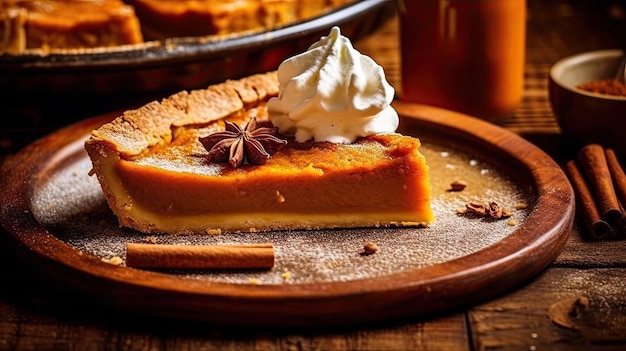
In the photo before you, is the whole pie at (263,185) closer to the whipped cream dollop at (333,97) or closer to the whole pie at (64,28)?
the whipped cream dollop at (333,97)

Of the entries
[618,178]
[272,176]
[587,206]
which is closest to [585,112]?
[618,178]

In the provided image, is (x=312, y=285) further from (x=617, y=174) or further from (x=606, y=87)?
(x=606, y=87)

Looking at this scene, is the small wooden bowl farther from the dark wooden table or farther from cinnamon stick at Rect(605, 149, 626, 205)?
the dark wooden table

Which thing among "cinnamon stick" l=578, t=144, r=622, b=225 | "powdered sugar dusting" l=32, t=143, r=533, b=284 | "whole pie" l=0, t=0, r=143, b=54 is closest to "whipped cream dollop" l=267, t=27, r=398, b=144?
"powdered sugar dusting" l=32, t=143, r=533, b=284

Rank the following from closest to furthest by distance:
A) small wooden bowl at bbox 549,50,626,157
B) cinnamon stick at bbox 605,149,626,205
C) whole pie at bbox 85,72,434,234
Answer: whole pie at bbox 85,72,434,234, cinnamon stick at bbox 605,149,626,205, small wooden bowl at bbox 549,50,626,157

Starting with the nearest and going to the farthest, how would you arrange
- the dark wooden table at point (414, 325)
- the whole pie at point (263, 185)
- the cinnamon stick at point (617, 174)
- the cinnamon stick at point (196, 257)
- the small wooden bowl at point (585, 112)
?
the dark wooden table at point (414, 325), the cinnamon stick at point (196, 257), the whole pie at point (263, 185), the cinnamon stick at point (617, 174), the small wooden bowl at point (585, 112)

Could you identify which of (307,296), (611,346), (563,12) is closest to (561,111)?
(611,346)

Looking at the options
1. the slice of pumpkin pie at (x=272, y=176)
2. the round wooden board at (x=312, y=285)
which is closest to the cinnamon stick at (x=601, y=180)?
the round wooden board at (x=312, y=285)
